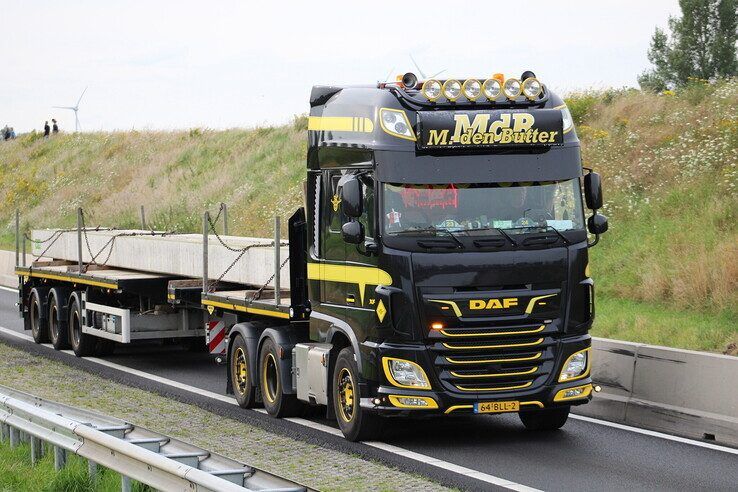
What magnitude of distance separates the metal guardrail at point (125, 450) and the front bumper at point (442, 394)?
9.47ft

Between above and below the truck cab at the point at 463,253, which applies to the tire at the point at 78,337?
below

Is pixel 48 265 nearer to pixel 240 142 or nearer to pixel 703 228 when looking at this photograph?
pixel 703 228

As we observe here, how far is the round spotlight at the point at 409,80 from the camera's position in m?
12.9

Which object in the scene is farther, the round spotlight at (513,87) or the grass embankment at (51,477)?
the round spotlight at (513,87)

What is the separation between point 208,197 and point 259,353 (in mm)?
38137

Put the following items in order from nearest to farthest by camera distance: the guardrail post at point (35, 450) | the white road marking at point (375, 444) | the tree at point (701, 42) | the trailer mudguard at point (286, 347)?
the white road marking at point (375, 444) → the guardrail post at point (35, 450) → the trailer mudguard at point (286, 347) → the tree at point (701, 42)

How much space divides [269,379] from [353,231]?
3.11m

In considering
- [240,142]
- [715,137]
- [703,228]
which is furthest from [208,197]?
[703,228]

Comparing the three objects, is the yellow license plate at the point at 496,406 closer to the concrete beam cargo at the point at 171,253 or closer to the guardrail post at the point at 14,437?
the concrete beam cargo at the point at 171,253

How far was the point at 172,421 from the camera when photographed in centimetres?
1407

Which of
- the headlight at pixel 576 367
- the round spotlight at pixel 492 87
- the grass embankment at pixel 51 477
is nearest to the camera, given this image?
the grass embankment at pixel 51 477

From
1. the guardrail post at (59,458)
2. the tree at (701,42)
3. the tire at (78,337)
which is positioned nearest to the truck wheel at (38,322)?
the tire at (78,337)

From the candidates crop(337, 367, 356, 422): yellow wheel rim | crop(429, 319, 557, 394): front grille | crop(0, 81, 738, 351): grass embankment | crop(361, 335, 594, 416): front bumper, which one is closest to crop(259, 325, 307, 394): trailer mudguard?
crop(337, 367, 356, 422): yellow wheel rim

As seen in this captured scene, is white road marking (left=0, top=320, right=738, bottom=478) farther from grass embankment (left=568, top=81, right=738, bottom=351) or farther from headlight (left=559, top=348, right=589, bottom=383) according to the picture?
grass embankment (left=568, top=81, right=738, bottom=351)
